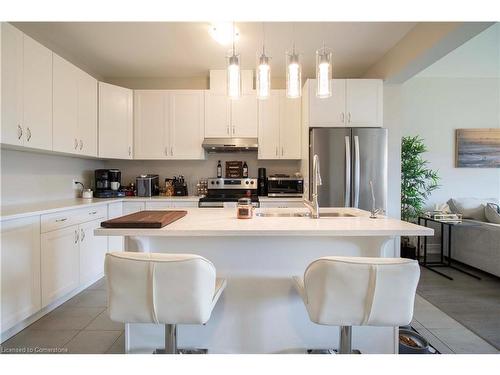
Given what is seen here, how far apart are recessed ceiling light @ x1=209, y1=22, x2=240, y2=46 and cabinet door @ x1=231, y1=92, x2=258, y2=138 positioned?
940mm

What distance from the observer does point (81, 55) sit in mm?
3496

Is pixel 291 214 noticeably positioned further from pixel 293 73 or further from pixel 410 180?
pixel 410 180

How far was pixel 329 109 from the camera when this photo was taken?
11.5 feet

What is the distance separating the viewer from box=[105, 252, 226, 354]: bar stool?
1.19 m

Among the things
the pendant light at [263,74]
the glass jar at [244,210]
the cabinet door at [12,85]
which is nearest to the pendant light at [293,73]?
the pendant light at [263,74]

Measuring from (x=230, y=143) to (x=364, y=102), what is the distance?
1.72 metres

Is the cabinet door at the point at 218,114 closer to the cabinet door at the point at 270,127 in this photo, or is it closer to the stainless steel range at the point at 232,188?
the cabinet door at the point at 270,127

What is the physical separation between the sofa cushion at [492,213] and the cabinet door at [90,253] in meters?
4.51

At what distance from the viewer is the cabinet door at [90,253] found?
2840mm

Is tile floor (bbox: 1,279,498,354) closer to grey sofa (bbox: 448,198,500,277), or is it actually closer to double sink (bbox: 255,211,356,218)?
double sink (bbox: 255,211,356,218)

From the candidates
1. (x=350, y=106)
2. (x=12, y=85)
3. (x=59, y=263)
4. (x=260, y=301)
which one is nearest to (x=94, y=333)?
(x=59, y=263)
